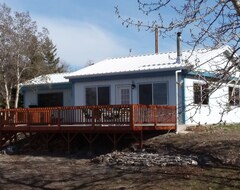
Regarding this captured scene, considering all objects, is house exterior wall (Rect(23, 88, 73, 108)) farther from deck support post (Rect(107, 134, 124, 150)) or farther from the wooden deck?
deck support post (Rect(107, 134, 124, 150))

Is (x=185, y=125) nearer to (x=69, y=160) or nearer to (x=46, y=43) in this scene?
(x=69, y=160)

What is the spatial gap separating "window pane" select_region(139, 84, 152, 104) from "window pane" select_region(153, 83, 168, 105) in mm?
292

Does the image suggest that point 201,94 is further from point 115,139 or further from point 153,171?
point 115,139

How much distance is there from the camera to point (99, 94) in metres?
25.6

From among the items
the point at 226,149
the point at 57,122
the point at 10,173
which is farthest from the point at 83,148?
the point at 226,149

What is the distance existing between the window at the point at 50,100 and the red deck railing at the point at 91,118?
849 centimetres

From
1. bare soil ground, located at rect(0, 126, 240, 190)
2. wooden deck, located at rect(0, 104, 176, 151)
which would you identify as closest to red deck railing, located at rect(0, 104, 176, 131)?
wooden deck, located at rect(0, 104, 176, 151)

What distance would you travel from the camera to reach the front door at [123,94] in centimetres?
2456

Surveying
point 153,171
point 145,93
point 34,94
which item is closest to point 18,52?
point 34,94

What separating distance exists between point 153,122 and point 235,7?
11118 millimetres

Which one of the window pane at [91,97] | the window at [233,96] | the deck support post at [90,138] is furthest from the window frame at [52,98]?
the window at [233,96]

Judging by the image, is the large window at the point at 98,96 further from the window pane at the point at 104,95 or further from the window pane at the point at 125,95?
the window pane at the point at 125,95

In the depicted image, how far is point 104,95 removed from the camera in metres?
25.5

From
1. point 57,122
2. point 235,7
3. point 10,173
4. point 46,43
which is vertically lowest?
point 10,173
